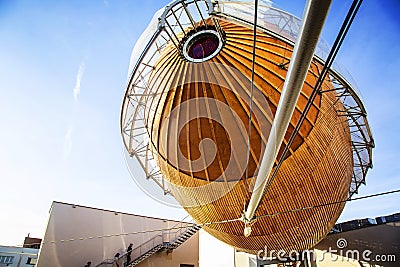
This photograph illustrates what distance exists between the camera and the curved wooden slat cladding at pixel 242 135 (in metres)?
5.24

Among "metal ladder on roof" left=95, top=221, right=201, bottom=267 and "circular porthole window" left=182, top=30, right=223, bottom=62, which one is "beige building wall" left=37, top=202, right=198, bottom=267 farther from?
"circular porthole window" left=182, top=30, right=223, bottom=62

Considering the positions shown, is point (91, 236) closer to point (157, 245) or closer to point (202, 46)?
point (157, 245)

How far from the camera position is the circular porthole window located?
5.42 meters

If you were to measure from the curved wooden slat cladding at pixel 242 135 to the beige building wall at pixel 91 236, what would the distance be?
772cm

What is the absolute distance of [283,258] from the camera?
28.4 feet

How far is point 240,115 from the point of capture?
5.27 meters

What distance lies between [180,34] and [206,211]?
4.48 metres

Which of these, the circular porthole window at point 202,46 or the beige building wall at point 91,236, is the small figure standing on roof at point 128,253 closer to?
the beige building wall at point 91,236

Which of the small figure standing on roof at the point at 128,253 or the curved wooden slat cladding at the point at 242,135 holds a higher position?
the curved wooden slat cladding at the point at 242,135

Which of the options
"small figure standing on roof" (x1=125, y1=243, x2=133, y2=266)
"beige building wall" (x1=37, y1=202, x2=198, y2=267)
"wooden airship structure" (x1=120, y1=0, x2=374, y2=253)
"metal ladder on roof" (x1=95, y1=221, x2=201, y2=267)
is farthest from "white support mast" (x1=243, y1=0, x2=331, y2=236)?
"small figure standing on roof" (x1=125, y1=243, x2=133, y2=266)

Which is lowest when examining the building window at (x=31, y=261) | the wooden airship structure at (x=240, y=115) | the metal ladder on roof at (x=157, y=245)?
the building window at (x=31, y=261)

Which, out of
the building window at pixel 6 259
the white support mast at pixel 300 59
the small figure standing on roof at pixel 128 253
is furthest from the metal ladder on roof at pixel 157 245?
the white support mast at pixel 300 59

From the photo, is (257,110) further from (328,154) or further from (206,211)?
(206,211)

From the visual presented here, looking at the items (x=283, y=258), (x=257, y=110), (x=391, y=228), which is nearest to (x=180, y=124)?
(x=257, y=110)
